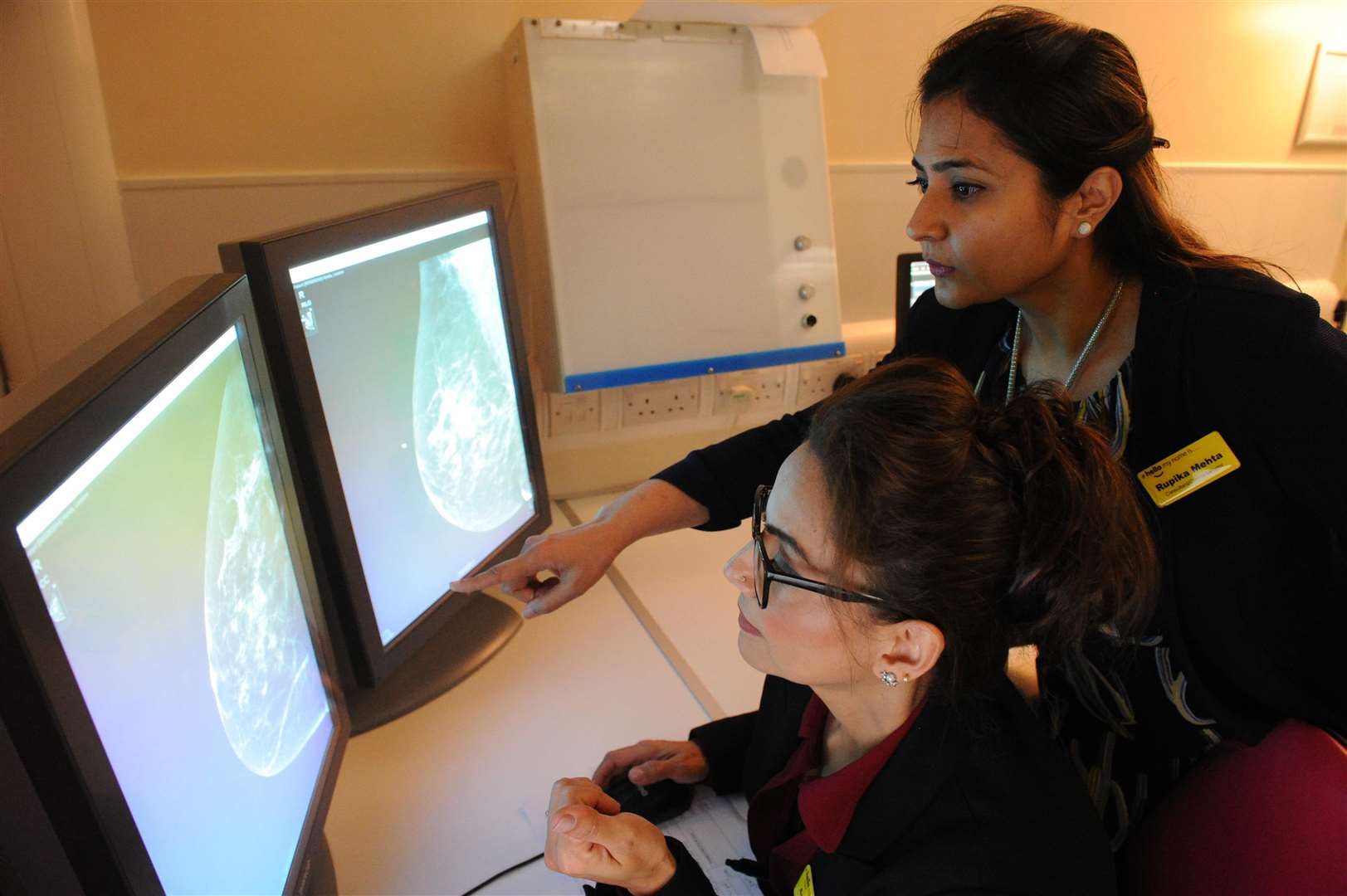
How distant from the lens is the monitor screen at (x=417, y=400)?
87cm

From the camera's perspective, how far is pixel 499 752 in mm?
991

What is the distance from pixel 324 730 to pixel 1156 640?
2.61ft

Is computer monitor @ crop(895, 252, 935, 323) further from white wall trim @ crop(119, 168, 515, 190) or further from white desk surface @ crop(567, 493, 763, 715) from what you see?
white wall trim @ crop(119, 168, 515, 190)

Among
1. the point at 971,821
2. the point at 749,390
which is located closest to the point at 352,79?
the point at 749,390

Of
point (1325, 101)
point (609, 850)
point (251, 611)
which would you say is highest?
point (1325, 101)

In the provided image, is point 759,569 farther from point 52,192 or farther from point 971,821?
point 52,192

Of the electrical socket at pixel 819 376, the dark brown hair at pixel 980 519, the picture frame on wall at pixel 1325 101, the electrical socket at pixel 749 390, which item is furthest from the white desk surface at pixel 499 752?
the picture frame on wall at pixel 1325 101

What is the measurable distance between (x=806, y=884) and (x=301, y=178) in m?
1.17

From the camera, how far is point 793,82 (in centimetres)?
150

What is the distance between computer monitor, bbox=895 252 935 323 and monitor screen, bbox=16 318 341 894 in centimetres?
120

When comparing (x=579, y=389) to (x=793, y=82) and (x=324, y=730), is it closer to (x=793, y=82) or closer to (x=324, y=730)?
(x=793, y=82)

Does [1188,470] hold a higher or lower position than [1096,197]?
lower

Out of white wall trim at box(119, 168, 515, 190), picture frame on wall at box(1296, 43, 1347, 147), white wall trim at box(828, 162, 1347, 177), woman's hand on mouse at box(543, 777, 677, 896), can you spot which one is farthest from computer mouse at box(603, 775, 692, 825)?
picture frame on wall at box(1296, 43, 1347, 147)

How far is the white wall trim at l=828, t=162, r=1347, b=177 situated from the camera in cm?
175
